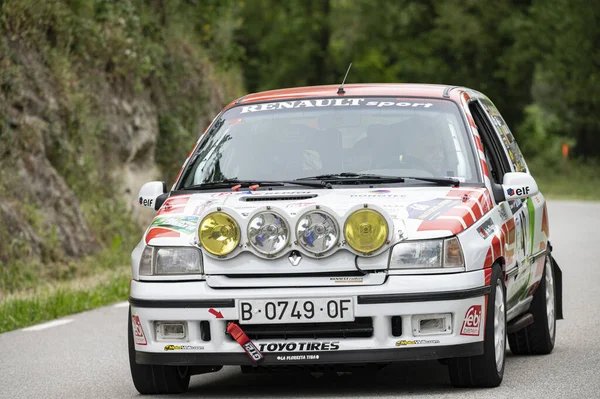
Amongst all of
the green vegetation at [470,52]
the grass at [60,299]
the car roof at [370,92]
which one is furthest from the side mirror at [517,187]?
the green vegetation at [470,52]

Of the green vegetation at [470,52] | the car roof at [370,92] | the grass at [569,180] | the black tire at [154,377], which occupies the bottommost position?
the grass at [569,180]

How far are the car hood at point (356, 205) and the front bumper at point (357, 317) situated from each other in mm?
268

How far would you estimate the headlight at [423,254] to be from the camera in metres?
6.86

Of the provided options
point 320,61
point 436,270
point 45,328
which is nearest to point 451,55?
point 320,61

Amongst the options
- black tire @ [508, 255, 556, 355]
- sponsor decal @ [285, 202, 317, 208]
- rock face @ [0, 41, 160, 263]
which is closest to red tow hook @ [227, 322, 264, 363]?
sponsor decal @ [285, 202, 317, 208]

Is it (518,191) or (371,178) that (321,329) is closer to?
(371,178)

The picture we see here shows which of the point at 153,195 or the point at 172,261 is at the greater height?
the point at 153,195

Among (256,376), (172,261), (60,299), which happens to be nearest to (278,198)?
(172,261)

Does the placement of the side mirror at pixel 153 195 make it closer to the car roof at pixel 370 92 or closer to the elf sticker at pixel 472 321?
the car roof at pixel 370 92

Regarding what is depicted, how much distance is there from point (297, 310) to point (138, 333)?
0.94 m

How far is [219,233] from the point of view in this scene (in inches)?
275

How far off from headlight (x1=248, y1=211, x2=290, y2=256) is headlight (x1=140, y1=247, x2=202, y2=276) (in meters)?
0.33

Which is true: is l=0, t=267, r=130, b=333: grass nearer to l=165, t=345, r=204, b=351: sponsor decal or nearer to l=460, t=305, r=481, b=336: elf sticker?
l=165, t=345, r=204, b=351: sponsor decal

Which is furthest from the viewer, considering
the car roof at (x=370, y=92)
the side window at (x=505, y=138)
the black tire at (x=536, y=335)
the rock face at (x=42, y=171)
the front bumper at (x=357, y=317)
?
the rock face at (x=42, y=171)
